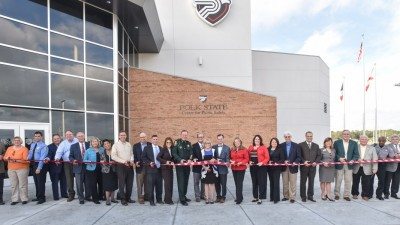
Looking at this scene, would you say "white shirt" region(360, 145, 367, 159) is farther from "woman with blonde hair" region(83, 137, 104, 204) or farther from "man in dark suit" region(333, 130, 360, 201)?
"woman with blonde hair" region(83, 137, 104, 204)

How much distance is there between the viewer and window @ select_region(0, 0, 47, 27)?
1227 cm

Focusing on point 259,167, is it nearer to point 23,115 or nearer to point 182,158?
point 182,158

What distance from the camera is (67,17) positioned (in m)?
14.4

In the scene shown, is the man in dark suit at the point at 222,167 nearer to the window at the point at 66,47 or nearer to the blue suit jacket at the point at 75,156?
the blue suit jacket at the point at 75,156

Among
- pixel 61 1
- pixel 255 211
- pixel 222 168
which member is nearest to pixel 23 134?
pixel 61 1

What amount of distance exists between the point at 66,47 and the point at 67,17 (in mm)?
1175

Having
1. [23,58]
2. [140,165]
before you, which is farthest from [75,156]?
[23,58]

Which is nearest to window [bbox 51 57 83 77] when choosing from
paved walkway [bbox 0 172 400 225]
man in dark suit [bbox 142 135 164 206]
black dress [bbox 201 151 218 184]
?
paved walkway [bbox 0 172 400 225]

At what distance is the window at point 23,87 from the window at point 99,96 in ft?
6.95

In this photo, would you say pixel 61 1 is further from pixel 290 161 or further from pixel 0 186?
pixel 290 161

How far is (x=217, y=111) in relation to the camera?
2078 cm

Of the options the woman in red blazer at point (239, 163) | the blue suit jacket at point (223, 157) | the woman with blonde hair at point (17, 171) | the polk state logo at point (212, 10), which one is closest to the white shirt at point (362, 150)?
the woman in red blazer at point (239, 163)

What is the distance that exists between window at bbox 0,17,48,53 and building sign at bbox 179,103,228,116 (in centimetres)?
899

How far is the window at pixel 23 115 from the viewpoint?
11.8 metres
